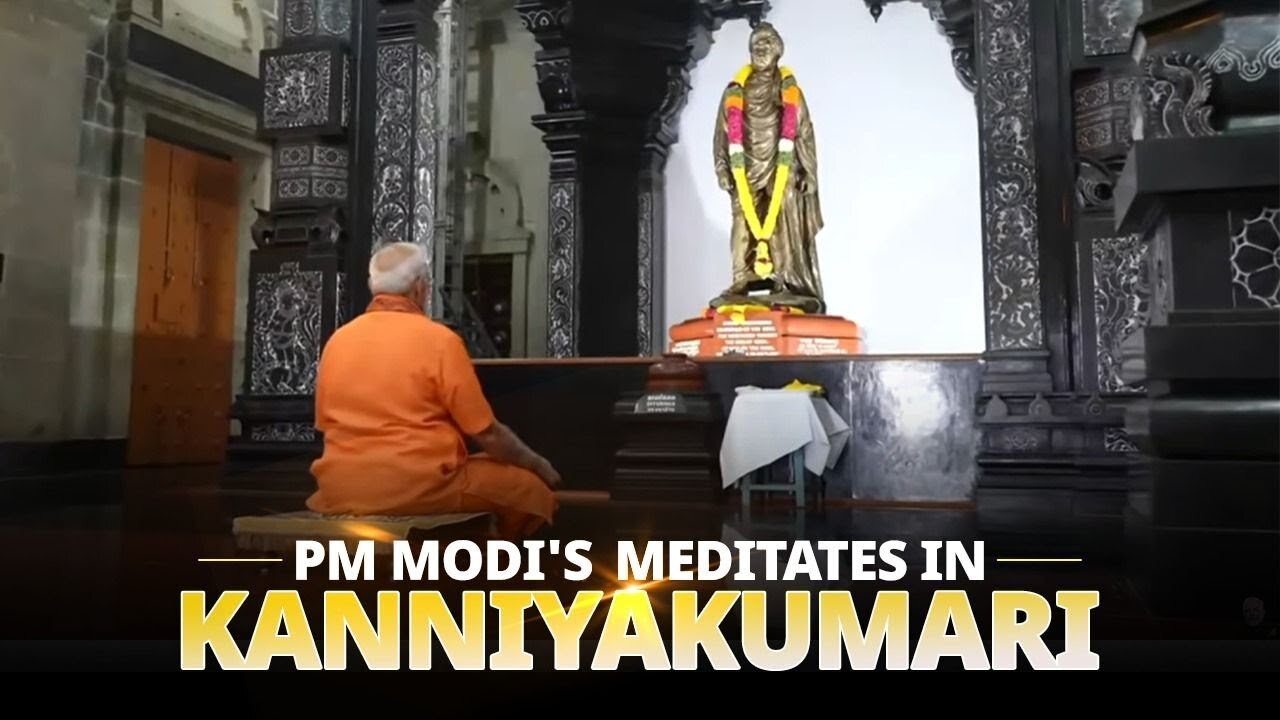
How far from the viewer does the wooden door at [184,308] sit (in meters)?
7.62

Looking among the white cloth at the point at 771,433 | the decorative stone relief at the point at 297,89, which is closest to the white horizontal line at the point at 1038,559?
the white cloth at the point at 771,433

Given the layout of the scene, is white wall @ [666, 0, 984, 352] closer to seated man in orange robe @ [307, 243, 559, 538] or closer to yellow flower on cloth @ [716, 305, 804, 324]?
yellow flower on cloth @ [716, 305, 804, 324]

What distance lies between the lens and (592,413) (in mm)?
5039

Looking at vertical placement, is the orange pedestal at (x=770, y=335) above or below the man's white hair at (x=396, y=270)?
above

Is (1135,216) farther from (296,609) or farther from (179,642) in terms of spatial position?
(179,642)

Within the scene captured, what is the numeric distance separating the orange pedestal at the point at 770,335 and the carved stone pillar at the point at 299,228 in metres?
1.97

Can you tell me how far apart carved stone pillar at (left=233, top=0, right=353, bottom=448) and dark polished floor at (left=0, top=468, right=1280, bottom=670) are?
0.56 meters

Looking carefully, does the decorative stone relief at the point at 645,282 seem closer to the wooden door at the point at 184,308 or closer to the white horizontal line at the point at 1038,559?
the wooden door at the point at 184,308

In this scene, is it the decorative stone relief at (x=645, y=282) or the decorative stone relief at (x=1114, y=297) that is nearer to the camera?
the decorative stone relief at (x=1114, y=297)

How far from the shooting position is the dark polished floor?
1.47 m

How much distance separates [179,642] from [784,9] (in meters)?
6.83

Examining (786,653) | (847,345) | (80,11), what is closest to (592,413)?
(847,345)

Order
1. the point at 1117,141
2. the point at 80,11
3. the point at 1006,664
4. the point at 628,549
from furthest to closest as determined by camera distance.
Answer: the point at 80,11 < the point at 1117,141 < the point at 628,549 < the point at 1006,664

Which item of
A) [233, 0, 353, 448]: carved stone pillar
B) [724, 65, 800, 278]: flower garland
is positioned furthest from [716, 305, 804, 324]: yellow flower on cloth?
[233, 0, 353, 448]: carved stone pillar
